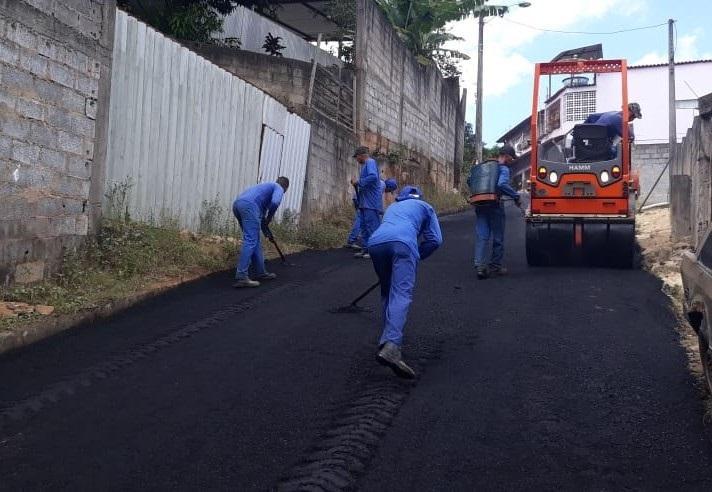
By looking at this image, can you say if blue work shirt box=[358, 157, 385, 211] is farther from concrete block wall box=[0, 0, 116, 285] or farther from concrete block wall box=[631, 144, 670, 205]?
concrete block wall box=[631, 144, 670, 205]

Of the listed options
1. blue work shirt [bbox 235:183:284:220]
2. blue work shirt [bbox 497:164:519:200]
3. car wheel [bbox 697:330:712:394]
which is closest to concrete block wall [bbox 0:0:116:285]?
blue work shirt [bbox 235:183:284:220]

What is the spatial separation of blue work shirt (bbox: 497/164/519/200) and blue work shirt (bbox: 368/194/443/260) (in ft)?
12.7

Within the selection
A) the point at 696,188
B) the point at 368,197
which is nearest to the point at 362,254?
the point at 368,197

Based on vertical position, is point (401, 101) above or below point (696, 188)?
above

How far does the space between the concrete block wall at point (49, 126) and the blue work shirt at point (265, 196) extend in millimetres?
1655

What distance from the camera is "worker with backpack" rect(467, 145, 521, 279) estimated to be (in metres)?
9.26

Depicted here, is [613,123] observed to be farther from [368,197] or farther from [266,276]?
[266,276]

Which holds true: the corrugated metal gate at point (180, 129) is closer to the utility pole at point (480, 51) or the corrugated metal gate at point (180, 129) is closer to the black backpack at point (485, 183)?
the black backpack at point (485, 183)

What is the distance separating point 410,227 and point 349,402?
4.75 feet

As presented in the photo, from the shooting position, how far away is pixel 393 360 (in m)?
4.76

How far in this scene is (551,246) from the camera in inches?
389

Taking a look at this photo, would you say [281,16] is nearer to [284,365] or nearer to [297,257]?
[297,257]

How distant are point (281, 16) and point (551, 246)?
48.5ft

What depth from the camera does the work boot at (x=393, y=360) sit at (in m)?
4.76
